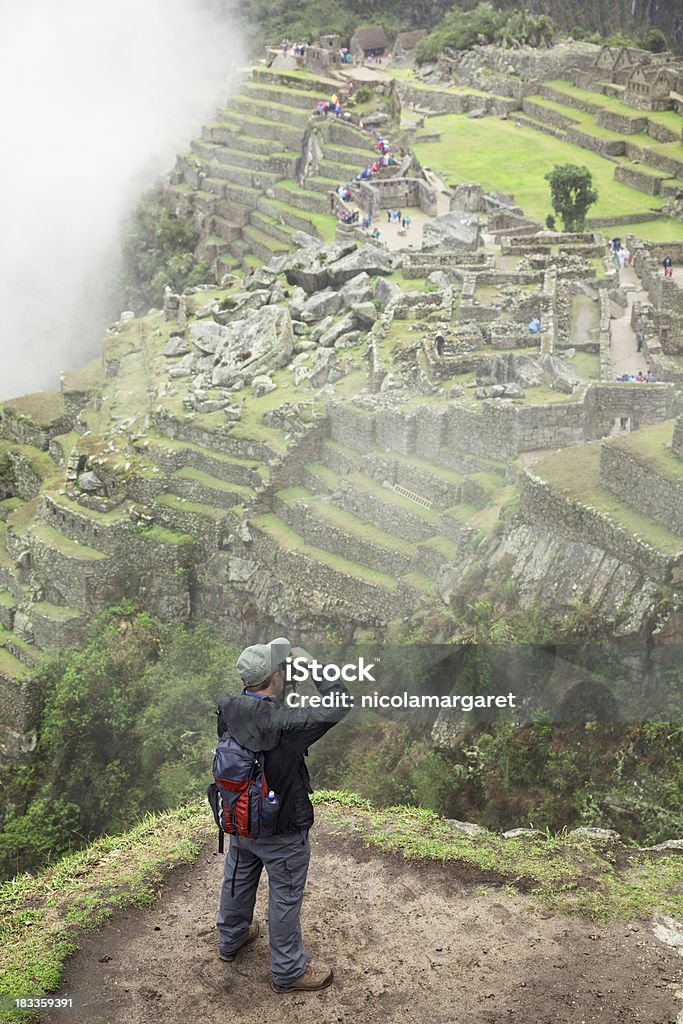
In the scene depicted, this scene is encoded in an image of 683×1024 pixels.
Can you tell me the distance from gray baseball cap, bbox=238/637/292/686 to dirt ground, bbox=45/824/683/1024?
252cm

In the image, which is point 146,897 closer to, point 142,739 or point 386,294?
point 142,739

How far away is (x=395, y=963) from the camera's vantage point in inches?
449

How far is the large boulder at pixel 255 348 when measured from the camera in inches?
1209

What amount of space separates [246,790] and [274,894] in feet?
2.80

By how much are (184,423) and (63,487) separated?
2760 millimetres

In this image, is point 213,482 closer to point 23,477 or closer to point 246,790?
point 23,477

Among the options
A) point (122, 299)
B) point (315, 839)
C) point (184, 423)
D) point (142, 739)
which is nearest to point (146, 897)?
point (315, 839)

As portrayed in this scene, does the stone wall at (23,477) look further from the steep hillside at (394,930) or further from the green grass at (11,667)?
the steep hillside at (394,930)

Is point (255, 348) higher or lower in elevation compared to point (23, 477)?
higher

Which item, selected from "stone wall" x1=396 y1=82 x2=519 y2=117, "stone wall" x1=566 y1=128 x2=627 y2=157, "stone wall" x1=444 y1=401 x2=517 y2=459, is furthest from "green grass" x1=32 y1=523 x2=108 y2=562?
"stone wall" x1=396 y1=82 x2=519 y2=117

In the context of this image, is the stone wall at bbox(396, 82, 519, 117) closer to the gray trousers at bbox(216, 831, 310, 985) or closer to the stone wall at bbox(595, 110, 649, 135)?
the stone wall at bbox(595, 110, 649, 135)

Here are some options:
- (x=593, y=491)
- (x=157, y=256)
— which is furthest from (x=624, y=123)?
(x=593, y=491)

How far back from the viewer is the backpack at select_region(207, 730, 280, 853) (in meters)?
10.6

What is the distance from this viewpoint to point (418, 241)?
1731 inches
